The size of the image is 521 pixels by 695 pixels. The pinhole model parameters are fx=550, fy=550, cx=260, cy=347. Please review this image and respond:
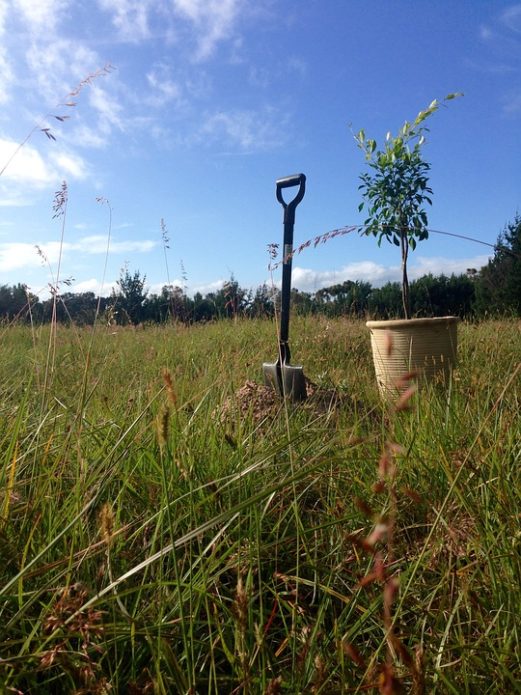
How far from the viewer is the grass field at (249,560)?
2.97 ft

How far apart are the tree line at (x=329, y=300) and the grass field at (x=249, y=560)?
153 inches

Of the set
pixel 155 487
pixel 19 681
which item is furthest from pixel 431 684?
pixel 155 487

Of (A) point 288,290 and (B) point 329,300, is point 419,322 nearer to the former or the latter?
(A) point 288,290

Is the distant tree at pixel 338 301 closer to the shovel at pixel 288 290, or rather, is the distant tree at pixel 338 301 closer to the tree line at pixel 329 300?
the tree line at pixel 329 300

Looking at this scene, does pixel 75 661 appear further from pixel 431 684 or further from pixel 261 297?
pixel 261 297

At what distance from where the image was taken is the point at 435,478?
1.66 meters

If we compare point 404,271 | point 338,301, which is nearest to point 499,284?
point 338,301

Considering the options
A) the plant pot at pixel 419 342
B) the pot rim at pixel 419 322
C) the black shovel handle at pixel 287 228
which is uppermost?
the black shovel handle at pixel 287 228

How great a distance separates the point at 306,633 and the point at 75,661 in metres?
0.44

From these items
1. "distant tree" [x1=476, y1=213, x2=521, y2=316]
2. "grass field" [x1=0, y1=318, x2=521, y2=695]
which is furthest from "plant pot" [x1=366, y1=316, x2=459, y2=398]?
"distant tree" [x1=476, y1=213, x2=521, y2=316]

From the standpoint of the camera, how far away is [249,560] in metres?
1.13

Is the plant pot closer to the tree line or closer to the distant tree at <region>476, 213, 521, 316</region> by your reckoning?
the tree line

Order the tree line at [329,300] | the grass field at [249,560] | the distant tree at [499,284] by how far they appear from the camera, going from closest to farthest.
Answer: the grass field at [249,560]
the tree line at [329,300]
the distant tree at [499,284]

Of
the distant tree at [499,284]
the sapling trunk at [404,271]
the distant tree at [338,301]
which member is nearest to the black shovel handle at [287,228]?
the sapling trunk at [404,271]
